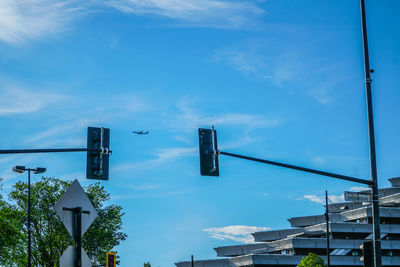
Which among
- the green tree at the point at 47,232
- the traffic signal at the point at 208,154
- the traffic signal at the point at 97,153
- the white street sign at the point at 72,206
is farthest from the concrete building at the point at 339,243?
the white street sign at the point at 72,206

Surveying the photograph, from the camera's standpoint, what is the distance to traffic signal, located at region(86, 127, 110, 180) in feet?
48.5

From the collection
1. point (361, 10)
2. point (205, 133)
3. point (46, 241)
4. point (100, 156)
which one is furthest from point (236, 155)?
point (46, 241)

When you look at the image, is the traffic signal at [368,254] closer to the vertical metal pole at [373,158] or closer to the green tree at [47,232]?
the vertical metal pole at [373,158]

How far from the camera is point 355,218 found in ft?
288

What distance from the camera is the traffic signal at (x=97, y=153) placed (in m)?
14.8

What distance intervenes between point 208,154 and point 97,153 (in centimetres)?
315

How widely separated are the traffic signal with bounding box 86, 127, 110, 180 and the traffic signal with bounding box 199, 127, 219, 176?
2.74 metres

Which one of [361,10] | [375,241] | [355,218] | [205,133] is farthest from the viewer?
[355,218]

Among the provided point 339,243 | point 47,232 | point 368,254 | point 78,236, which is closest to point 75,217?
point 78,236

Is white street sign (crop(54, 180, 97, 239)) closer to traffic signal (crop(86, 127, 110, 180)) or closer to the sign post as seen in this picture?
the sign post

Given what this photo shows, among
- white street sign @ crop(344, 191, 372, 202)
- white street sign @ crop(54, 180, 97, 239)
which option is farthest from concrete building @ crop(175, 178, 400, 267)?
white street sign @ crop(54, 180, 97, 239)

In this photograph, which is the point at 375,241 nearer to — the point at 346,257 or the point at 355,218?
the point at 346,257

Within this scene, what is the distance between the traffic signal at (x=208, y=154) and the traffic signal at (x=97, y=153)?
2745 mm

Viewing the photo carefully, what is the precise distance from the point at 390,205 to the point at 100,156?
276ft
